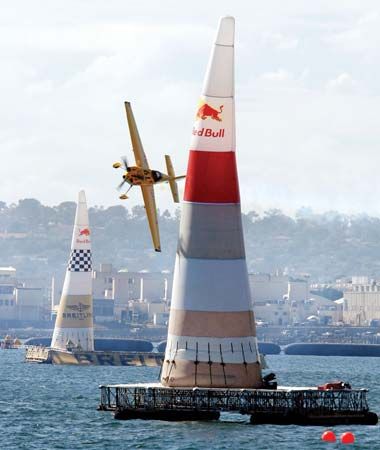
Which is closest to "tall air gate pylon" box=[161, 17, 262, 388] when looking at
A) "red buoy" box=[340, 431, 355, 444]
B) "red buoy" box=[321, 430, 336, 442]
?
"red buoy" box=[321, 430, 336, 442]

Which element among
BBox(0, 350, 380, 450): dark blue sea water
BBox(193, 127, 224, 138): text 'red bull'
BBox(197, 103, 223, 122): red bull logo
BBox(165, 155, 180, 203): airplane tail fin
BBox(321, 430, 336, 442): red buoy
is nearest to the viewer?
BBox(0, 350, 380, 450): dark blue sea water

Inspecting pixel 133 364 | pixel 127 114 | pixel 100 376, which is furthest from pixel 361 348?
pixel 127 114

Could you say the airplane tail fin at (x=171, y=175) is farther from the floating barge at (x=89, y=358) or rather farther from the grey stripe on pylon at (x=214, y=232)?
the floating barge at (x=89, y=358)

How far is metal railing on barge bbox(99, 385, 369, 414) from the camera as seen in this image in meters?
50.6

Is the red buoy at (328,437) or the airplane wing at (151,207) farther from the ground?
the airplane wing at (151,207)

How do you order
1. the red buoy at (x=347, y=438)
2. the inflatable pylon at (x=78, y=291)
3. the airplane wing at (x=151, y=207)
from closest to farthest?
1. the red buoy at (x=347, y=438)
2. the airplane wing at (x=151, y=207)
3. the inflatable pylon at (x=78, y=291)

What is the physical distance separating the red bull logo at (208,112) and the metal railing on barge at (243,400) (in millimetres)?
8687

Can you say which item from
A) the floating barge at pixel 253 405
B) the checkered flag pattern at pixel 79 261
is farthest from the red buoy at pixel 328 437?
the checkered flag pattern at pixel 79 261

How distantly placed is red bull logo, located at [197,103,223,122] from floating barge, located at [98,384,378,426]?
8686 millimetres

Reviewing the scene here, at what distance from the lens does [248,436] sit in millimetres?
48594

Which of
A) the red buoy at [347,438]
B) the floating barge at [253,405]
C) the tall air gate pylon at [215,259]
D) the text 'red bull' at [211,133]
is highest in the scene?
the text 'red bull' at [211,133]

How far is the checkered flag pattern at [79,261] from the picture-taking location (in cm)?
11244

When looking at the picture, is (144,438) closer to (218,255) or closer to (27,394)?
(218,255)

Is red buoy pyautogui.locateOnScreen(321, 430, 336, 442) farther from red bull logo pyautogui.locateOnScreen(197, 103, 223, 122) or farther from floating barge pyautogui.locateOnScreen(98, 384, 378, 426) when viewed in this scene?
red bull logo pyautogui.locateOnScreen(197, 103, 223, 122)
